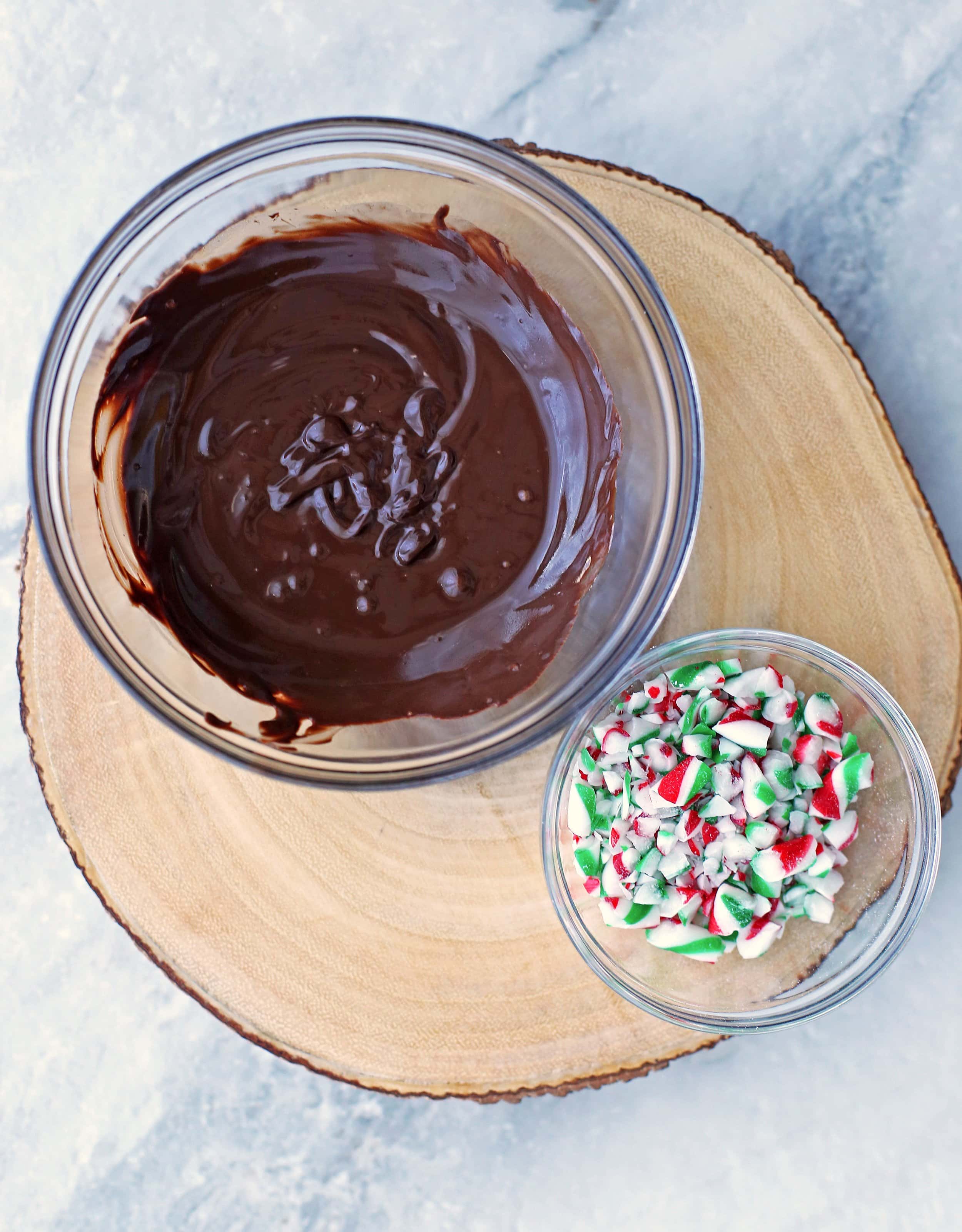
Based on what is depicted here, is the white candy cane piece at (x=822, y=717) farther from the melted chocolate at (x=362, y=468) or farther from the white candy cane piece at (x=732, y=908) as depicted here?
the melted chocolate at (x=362, y=468)

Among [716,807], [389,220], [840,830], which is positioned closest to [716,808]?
[716,807]

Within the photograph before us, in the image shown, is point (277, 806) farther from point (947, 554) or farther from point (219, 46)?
point (219, 46)

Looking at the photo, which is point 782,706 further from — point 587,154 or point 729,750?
point 587,154

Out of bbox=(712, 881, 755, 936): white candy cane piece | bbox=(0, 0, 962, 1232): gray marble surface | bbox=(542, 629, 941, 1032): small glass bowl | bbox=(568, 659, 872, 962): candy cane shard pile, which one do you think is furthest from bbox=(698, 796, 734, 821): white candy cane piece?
bbox=(0, 0, 962, 1232): gray marble surface

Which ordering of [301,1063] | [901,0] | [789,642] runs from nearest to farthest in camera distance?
[789,642]
[301,1063]
[901,0]

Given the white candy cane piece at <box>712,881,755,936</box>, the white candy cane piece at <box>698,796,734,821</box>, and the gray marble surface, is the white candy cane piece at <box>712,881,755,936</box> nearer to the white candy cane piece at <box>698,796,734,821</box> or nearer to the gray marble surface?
the white candy cane piece at <box>698,796,734,821</box>

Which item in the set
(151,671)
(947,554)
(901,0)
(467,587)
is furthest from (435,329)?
(901,0)
